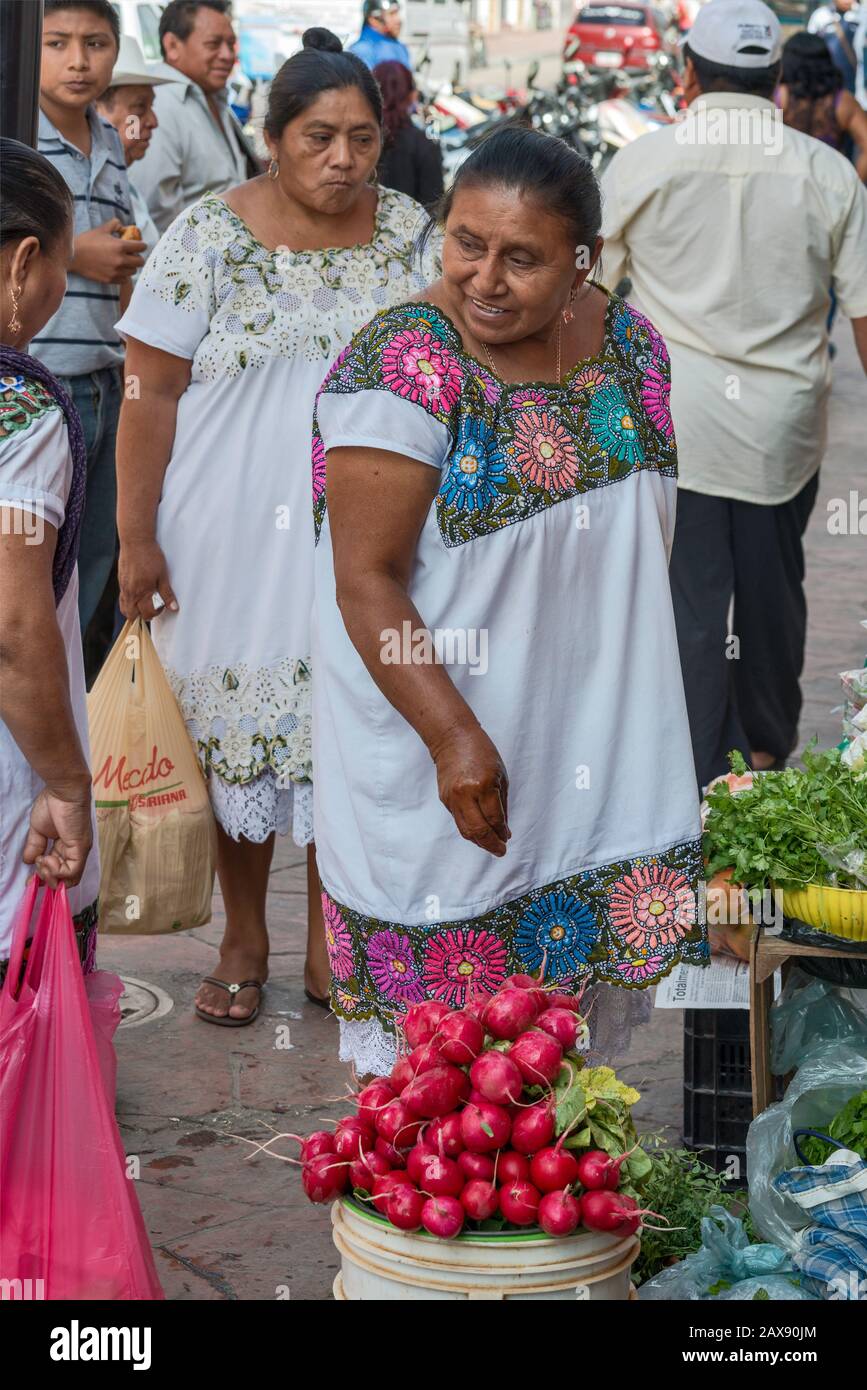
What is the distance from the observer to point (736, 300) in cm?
513

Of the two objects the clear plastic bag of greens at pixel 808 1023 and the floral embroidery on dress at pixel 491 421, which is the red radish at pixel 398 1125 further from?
the clear plastic bag of greens at pixel 808 1023

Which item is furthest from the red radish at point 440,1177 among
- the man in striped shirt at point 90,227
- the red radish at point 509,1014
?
the man in striped shirt at point 90,227

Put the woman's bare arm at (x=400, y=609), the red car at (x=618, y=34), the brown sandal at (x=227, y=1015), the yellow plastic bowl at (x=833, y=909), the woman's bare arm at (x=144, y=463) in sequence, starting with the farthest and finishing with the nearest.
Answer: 1. the red car at (x=618, y=34)
2. the brown sandal at (x=227, y=1015)
3. the woman's bare arm at (x=144, y=463)
4. the yellow plastic bowl at (x=833, y=909)
5. the woman's bare arm at (x=400, y=609)

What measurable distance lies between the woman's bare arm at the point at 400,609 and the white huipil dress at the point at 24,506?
394 mm

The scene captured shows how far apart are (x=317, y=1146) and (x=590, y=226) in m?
1.38

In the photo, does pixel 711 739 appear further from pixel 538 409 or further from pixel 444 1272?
pixel 444 1272

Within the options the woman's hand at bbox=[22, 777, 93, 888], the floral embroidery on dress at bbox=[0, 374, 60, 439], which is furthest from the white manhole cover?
the floral embroidery on dress at bbox=[0, 374, 60, 439]

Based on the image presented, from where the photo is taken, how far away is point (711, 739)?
5621mm

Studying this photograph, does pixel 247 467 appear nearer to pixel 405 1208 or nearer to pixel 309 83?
pixel 309 83

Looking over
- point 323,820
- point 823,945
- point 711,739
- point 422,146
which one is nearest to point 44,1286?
point 323,820

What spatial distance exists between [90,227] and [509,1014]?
3594 millimetres

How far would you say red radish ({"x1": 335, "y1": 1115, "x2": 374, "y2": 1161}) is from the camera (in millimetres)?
2426

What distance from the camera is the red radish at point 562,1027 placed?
8.10 feet

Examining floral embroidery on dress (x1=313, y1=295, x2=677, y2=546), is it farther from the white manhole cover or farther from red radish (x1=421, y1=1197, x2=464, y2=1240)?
the white manhole cover
